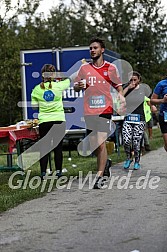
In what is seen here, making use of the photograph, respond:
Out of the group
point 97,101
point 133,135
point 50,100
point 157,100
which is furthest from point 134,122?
point 97,101

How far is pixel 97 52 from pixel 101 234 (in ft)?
14.5

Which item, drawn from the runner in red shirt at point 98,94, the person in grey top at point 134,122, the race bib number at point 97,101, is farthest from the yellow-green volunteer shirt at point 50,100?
the person in grey top at point 134,122

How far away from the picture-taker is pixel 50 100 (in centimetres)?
1127

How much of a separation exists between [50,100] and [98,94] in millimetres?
1188

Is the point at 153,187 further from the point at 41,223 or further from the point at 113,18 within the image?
the point at 113,18

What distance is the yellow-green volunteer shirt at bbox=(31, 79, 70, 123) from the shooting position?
1126 cm

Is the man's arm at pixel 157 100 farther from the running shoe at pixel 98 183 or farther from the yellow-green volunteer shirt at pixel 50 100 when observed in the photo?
the running shoe at pixel 98 183

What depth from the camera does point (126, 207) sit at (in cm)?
815

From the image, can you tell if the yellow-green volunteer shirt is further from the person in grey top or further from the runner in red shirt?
the person in grey top

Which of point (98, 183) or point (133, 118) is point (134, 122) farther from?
point (98, 183)

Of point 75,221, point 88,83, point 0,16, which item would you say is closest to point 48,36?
point 0,16

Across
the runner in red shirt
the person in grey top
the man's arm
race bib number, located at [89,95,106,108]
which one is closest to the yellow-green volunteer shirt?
the runner in red shirt

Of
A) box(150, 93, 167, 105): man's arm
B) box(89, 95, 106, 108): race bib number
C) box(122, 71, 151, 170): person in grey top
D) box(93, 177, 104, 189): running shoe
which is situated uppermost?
box(89, 95, 106, 108): race bib number

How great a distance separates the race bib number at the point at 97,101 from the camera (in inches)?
409
